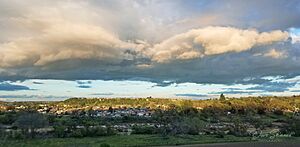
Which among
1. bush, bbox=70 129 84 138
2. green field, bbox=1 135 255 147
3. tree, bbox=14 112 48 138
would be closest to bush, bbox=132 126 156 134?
green field, bbox=1 135 255 147

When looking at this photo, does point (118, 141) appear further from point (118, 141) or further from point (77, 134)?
point (77, 134)

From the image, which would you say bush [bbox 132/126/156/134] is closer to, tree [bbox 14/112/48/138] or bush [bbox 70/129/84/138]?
bush [bbox 70/129/84/138]

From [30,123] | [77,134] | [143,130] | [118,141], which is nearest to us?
[118,141]

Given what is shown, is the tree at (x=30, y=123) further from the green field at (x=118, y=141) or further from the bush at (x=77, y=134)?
the bush at (x=77, y=134)

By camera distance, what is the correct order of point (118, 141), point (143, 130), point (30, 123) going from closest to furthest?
point (118, 141) → point (30, 123) → point (143, 130)

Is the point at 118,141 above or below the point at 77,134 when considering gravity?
below

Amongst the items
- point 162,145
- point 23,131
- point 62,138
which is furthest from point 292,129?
point 23,131

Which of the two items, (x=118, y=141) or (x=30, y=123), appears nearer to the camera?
(x=118, y=141)

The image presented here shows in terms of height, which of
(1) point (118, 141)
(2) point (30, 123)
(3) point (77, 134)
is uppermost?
(2) point (30, 123)

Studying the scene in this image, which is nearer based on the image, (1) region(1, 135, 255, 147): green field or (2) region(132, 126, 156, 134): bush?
(1) region(1, 135, 255, 147): green field

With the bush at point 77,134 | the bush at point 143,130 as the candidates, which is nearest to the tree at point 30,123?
the bush at point 77,134

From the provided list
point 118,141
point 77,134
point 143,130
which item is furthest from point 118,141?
point 143,130

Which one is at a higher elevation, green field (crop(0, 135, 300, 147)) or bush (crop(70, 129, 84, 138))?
bush (crop(70, 129, 84, 138))

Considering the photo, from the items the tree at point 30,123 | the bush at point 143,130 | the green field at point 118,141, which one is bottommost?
the green field at point 118,141
